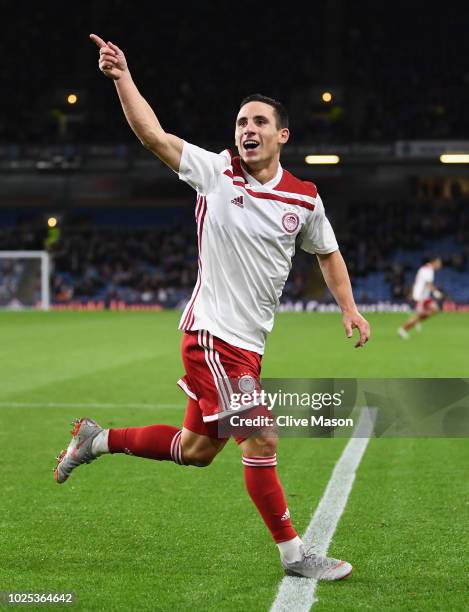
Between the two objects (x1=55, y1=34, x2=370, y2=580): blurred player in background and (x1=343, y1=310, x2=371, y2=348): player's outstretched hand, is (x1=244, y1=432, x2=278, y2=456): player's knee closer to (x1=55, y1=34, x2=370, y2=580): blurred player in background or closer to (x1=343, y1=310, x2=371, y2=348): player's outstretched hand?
(x1=55, y1=34, x2=370, y2=580): blurred player in background

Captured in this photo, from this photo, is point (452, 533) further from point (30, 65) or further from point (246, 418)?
point (30, 65)

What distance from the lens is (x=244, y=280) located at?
4.59 meters

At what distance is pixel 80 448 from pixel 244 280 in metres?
1.35

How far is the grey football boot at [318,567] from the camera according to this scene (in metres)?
4.48

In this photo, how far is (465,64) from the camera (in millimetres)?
43594

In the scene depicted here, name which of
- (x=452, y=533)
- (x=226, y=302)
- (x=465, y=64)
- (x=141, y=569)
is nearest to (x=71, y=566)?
(x=141, y=569)

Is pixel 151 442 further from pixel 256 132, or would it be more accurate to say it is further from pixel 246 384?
pixel 256 132

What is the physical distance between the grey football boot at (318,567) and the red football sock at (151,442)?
2.43 ft

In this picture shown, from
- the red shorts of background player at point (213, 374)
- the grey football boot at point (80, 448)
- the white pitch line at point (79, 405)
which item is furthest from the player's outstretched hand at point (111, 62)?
the white pitch line at point (79, 405)

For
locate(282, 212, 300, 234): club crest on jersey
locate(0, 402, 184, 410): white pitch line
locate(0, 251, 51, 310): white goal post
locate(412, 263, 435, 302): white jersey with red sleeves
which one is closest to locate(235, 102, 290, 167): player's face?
locate(282, 212, 300, 234): club crest on jersey

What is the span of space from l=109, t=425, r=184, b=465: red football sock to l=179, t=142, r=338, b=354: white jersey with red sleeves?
59 cm

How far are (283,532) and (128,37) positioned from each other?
1717 inches
